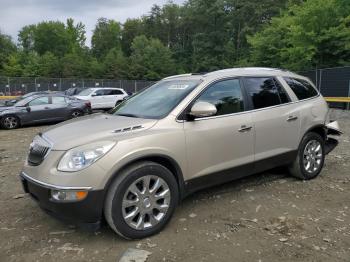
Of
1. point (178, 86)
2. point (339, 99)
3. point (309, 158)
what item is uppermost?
point (178, 86)

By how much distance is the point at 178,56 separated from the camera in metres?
72.0

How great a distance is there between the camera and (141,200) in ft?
12.6

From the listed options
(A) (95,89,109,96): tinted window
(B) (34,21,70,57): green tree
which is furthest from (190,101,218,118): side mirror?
(B) (34,21,70,57): green tree

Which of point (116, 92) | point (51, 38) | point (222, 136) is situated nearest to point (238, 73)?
point (222, 136)

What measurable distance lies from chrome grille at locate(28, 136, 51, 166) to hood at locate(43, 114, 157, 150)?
0.07 meters

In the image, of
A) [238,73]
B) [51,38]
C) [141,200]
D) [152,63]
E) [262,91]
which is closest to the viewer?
[141,200]

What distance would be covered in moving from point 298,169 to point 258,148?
44.2 inches

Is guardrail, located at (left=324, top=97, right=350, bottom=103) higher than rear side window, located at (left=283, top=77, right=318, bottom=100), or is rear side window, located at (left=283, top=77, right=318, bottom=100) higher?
rear side window, located at (left=283, top=77, right=318, bottom=100)

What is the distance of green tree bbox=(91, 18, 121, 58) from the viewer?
90.2 meters

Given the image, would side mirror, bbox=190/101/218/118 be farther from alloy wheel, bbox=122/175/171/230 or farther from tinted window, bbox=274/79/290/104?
tinted window, bbox=274/79/290/104

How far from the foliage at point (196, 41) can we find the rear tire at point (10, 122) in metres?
21.9

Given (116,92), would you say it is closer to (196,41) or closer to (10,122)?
(10,122)

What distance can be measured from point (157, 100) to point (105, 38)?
90.5m

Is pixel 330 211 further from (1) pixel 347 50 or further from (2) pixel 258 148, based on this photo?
(1) pixel 347 50
